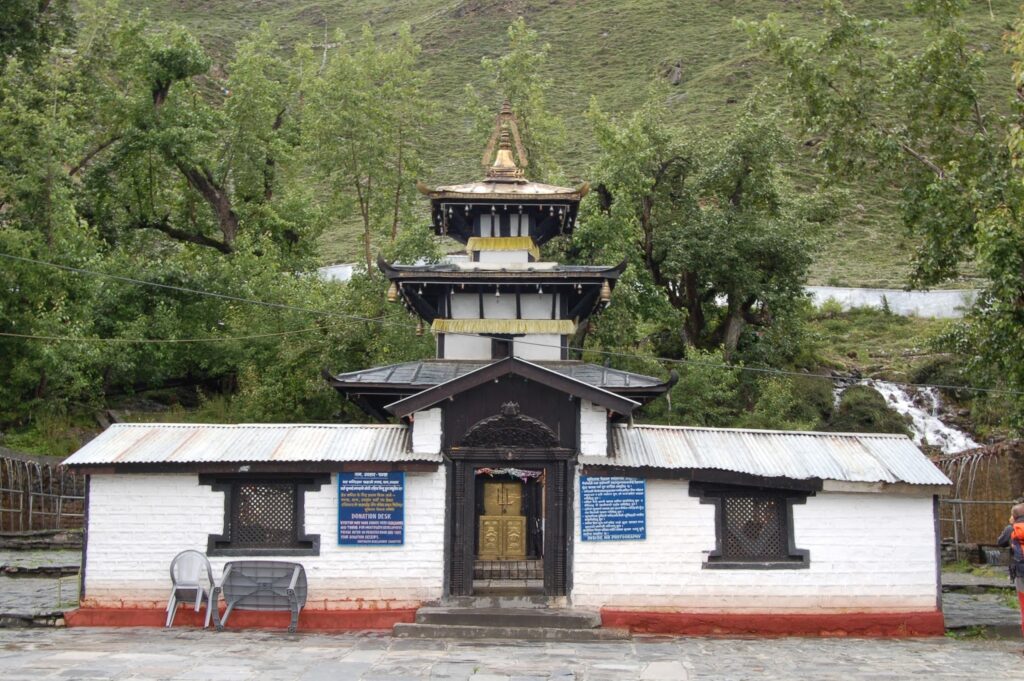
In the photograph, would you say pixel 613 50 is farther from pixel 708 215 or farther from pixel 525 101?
pixel 708 215

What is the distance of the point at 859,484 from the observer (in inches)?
603

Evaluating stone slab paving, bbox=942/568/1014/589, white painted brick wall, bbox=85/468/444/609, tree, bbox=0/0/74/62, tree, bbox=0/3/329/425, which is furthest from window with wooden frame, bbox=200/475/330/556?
tree, bbox=0/0/74/62

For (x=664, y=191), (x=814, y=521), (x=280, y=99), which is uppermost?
(x=280, y=99)

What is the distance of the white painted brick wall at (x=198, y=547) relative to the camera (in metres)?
15.3

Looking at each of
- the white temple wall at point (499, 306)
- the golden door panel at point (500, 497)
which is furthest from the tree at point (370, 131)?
the golden door panel at point (500, 497)

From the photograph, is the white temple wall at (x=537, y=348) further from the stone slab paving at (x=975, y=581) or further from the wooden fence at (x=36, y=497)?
the wooden fence at (x=36, y=497)

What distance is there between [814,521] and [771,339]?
18387mm

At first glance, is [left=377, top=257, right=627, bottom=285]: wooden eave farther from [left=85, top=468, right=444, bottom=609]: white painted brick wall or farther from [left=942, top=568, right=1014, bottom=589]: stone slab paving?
[left=942, top=568, right=1014, bottom=589]: stone slab paving

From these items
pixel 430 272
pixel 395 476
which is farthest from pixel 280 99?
pixel 395 476

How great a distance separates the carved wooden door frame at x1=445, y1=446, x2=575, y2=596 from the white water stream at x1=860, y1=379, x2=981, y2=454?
20657 millimetres

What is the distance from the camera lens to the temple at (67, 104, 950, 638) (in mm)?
15266

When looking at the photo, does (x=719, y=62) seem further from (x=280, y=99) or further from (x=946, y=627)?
(x=946, y=627)

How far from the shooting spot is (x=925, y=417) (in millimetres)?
35281

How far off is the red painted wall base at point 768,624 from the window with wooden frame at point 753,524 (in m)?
0.81
